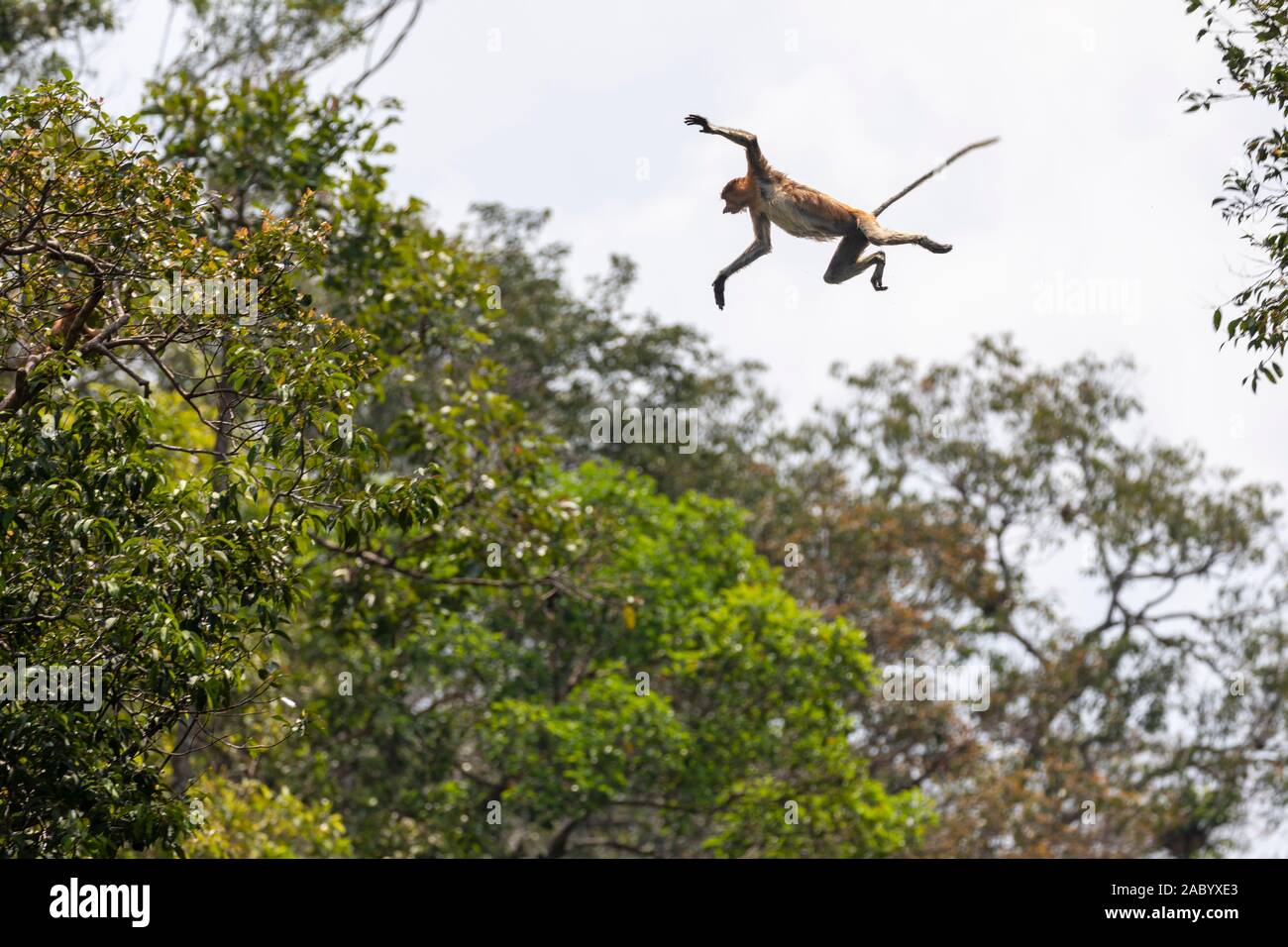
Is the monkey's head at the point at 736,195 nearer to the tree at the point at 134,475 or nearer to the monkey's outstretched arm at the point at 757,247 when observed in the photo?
the monkey's outstretched arm at the point at 757,247

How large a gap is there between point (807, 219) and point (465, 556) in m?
6.63

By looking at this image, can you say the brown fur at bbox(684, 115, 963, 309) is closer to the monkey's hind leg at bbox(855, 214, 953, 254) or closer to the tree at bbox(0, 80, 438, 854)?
the monkey's hind leg at bbox(855, 214, 953, 254)

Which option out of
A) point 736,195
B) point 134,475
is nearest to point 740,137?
point 736,195

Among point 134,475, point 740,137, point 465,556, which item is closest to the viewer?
point 740,137

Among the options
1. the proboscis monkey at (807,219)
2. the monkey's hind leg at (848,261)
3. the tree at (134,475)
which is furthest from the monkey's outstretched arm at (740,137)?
the tree at (134,475)

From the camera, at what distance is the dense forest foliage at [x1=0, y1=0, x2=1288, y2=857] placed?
7.34 m

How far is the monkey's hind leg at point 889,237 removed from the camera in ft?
20.5

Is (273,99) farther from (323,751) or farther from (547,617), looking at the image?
(323,751)

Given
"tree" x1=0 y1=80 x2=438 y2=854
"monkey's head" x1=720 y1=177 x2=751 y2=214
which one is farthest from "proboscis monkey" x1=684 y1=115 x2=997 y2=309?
"tree" x1=0 y1=80 x2=438 y2=854

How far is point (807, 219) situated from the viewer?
254 inches

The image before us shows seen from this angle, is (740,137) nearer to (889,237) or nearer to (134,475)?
(889,237)

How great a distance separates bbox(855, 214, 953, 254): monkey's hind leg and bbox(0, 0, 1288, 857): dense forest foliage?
2.12 metres
